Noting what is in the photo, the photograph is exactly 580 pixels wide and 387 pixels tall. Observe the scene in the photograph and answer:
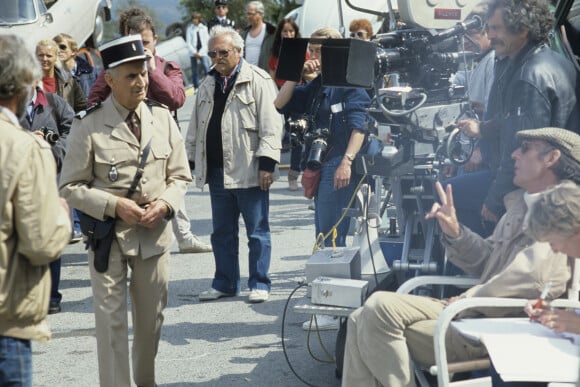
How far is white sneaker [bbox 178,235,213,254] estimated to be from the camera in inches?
370

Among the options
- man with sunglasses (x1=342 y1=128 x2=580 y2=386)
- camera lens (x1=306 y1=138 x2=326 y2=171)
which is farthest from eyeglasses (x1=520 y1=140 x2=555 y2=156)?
camera lens (x1=306 y1=138 x2=326 y2=171)

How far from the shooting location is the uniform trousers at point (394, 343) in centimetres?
458

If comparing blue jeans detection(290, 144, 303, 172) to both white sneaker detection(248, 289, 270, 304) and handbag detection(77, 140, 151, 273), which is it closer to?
white sneaker detection(248, 289, 270, 304)

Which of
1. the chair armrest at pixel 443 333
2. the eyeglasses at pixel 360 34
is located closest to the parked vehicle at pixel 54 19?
the eyeglasses at pixel 360 34

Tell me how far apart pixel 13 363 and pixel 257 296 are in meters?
3.97

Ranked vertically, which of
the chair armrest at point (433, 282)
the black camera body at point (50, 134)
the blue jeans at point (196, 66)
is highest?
the black camera body at point (50, 134)

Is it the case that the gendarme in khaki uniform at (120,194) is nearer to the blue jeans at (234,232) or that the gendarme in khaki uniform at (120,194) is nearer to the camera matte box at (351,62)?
the camera matte box at (351,62)

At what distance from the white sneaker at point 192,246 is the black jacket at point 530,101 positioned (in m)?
4.27

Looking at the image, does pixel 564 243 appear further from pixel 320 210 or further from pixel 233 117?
pixel 233 117

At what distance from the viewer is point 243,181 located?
7.41m

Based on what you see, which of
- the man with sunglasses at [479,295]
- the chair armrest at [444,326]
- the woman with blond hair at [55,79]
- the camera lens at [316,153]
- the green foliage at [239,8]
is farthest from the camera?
the green foliage at [239,8]

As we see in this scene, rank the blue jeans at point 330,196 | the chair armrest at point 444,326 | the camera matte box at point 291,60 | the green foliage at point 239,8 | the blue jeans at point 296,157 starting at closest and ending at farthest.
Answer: the chair armrest at point 444,326, the camera matte box at point 291,60, the blue jeans at point 330,196, the blue jeans at point 296,157, the green foliage at point 239,8

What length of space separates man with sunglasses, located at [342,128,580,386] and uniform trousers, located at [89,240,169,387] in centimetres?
114

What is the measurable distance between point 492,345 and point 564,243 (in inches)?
19.5
